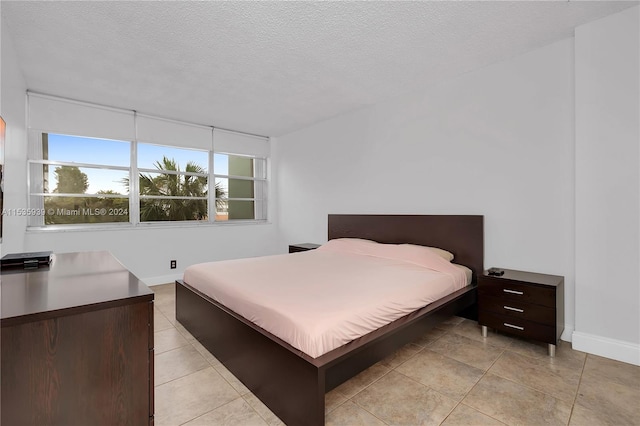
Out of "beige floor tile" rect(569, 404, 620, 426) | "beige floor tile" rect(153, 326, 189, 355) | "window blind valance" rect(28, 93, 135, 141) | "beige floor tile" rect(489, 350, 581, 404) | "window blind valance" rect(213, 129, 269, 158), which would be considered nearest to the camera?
"beige floor tile" rect(569, 404, 620, 426)

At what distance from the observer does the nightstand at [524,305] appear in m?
2.30

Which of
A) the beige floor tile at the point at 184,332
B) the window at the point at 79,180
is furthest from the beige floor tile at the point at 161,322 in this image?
the window at the point at 79,180

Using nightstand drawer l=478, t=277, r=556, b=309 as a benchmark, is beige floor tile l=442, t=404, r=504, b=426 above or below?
below

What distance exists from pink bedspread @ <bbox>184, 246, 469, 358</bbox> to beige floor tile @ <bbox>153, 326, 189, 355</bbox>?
473 mm

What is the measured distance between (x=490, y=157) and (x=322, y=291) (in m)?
2.26

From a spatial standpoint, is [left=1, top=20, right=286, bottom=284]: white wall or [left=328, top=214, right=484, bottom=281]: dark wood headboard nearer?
[left=1, top=20, right=286, bottom=284]: white wall

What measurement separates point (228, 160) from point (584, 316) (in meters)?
5.22

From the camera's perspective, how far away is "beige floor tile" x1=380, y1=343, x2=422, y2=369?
2.24m

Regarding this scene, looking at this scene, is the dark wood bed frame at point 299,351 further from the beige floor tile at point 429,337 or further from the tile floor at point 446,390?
the beige floor tile at point 429,337

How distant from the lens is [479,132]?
3111mm

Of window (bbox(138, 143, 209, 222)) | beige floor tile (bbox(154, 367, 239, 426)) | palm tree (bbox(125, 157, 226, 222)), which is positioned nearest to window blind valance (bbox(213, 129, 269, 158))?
window (bbox(138, 143, 209, 222))

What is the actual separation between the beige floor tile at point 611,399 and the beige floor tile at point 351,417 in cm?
127

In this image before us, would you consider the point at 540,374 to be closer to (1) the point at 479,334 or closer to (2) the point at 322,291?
(1) the point at 479,334

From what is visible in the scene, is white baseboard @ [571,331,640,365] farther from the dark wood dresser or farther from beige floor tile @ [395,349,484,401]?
the dark wood dresser
